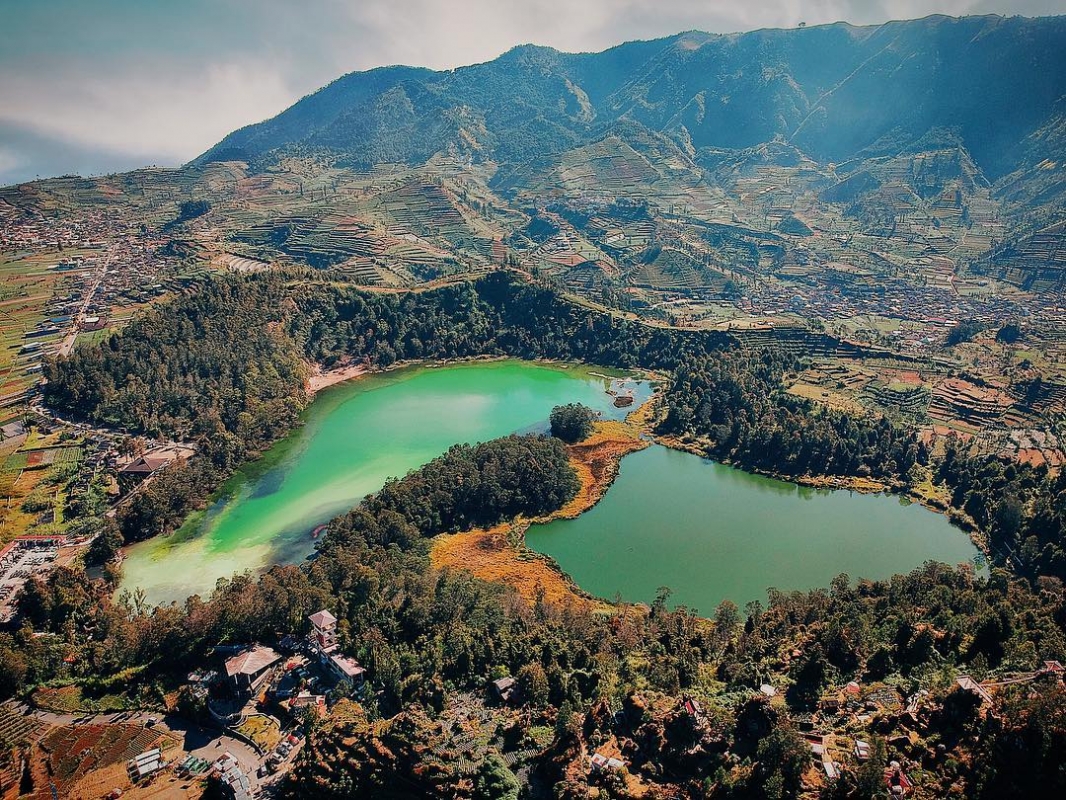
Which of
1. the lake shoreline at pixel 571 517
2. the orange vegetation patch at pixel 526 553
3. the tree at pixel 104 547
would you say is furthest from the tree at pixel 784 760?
the tree at pixel 104 547

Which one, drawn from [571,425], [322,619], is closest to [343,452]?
[571,425]

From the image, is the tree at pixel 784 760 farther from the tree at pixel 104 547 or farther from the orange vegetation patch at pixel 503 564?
the tree at pixel 104 547

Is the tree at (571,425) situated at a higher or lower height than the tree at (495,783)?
higher

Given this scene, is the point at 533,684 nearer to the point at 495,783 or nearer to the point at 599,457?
the point at 495,783

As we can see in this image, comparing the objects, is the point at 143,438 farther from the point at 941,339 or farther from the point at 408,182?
the point at 408,182

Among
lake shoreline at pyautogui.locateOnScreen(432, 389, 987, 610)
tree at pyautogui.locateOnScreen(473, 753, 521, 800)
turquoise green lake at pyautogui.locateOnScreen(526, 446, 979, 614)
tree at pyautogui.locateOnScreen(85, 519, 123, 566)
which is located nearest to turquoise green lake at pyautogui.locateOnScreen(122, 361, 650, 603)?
tree at pyautogui.locateOnScreen(85, 519, 123, 566)

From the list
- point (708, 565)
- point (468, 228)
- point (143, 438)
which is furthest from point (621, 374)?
point (468, 228)
